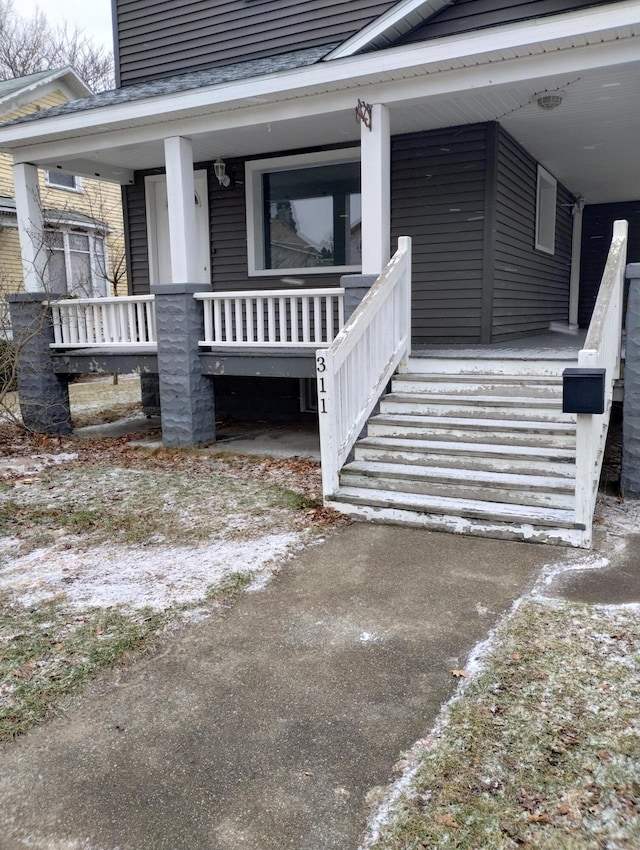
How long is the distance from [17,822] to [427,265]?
22.1 ft

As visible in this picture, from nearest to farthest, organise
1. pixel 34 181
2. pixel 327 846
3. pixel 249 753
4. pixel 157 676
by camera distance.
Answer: pixel 327 846 → pixel 249 753 → pixel 157 676 → pixel 34 181

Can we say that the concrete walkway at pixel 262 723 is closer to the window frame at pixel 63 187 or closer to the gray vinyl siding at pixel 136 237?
the gray vinyl siding at pixel 136 237

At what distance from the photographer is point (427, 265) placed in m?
7.61

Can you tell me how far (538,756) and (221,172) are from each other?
26.5 feet

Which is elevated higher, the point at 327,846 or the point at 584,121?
the point at 584,121

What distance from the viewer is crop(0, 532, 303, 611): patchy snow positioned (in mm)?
3604

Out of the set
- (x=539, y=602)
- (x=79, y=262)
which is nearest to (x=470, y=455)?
(x=539, y=602)

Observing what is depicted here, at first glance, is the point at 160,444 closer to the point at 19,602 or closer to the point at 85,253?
the point at 19,602

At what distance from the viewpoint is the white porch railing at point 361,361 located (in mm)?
4812

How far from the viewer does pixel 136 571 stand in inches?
156

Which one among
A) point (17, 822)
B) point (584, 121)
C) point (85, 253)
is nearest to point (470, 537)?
point (17, 822)

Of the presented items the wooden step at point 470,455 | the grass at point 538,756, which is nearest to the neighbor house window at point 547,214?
the wooden step at point 470,455

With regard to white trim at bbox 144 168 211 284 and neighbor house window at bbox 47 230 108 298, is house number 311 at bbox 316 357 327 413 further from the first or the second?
neighbor house window at bbox 47 230 108 298

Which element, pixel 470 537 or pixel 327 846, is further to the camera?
pixel 470 537
